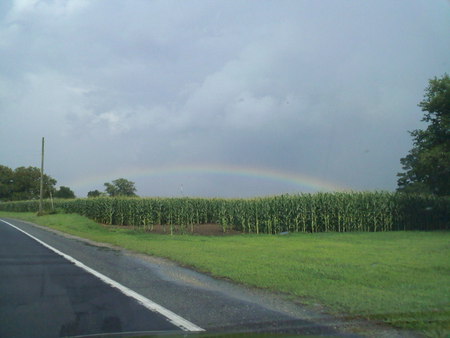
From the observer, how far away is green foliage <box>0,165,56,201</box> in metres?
97.5

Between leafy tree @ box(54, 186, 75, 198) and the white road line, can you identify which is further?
leafy tree @ box(54, 186, 75, 198)

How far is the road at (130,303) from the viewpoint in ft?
19.4

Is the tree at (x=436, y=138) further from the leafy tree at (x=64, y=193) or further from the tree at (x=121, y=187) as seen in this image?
the leafy tree at (x=64, y=193)

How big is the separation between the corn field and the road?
1918 centimetres

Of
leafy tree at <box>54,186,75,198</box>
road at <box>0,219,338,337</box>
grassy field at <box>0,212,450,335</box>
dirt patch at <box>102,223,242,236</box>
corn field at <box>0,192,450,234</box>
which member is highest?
leafy tree at <box>54,186,75,198</box>

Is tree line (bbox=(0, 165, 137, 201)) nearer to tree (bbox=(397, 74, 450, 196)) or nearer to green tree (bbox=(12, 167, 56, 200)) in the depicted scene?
green tree (bbox=(12, 167, 56, 200))

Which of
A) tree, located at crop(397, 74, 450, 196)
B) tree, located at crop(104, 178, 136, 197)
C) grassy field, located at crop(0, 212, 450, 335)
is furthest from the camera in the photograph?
tree, located at crop(104, 178, 136, 197)

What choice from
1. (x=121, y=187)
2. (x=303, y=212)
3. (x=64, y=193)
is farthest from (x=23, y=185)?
(x=303, y=212)

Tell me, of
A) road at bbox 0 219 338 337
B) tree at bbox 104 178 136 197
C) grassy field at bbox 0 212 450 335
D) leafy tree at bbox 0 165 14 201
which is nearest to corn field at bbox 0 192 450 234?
grassy field at bbox 0 212 450 335

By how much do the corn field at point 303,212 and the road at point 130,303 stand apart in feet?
62.9

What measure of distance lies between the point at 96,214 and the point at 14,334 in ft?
119

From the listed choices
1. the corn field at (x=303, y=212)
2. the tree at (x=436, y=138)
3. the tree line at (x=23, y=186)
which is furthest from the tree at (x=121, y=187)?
the tree at (x=436, y=138)

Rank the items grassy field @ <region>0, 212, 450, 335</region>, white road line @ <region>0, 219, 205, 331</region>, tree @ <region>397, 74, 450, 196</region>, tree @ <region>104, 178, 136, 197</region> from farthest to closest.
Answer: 1. tree @ <region>104, 178, 136, 197</region>
2. tree @ <region>397, 74, 450, 196</region>
3. grassy field @ <region>0, 212, 450, 335</region>
4. white road line @ <region>0, 219, 205, 331</region>

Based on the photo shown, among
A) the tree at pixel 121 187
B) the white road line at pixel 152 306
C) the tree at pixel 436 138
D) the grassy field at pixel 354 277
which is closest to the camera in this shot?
the white road line at pixel 152 306
